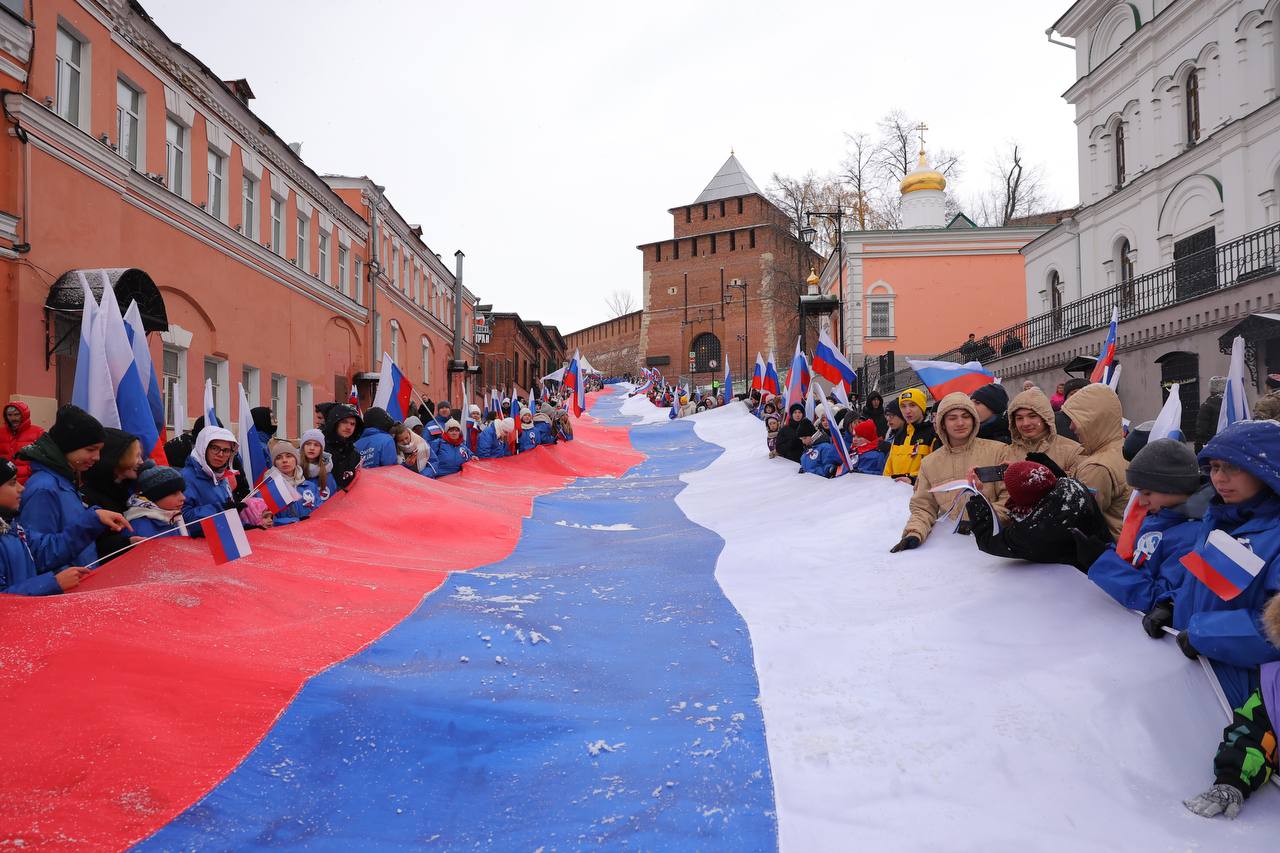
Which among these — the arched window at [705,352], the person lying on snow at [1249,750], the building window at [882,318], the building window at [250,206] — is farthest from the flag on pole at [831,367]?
the arched window at [705,352]

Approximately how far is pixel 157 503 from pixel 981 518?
487cm

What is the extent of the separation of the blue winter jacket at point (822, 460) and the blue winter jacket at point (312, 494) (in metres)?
5.23

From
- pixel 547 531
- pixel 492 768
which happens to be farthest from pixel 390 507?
pixel 492 768

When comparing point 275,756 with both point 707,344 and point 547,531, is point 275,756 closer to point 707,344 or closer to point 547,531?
point 547,531

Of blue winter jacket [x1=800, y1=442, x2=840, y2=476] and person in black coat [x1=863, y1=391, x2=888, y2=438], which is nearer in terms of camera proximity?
blue winter jacket [x1=800, y1=442, x2=840, y2=476]

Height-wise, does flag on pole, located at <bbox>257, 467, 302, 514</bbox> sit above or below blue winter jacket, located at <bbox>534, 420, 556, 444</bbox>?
below

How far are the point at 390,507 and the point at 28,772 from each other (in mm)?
5402

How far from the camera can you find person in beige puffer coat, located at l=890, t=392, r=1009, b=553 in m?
5.41

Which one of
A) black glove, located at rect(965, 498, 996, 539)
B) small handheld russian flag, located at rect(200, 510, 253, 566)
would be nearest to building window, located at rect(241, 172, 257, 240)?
small handheld russian flag, located at rect(200, 510, 253, 566)

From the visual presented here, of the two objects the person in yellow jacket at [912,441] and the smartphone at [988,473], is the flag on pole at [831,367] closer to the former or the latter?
the person in yellow jacket at [912,441]

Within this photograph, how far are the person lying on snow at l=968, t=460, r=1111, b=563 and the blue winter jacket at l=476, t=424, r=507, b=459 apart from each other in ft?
38.1

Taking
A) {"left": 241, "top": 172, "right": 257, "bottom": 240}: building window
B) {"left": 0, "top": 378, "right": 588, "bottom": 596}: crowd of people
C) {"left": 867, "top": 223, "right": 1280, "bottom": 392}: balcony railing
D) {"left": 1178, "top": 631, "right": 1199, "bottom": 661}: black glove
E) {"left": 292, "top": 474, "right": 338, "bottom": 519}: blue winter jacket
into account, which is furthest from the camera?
{"left": 241, "top": 172, "right": 257, "bottom": 240}: building window

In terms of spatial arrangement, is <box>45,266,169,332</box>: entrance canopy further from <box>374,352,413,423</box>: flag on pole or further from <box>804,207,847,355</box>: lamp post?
<box>804,207,847,355</box>: lamp post

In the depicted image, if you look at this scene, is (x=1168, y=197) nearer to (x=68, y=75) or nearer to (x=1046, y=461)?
(x=1046, y=461)
